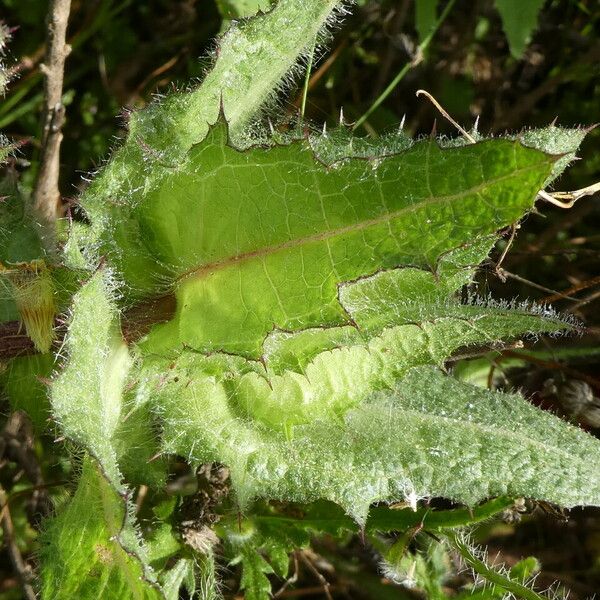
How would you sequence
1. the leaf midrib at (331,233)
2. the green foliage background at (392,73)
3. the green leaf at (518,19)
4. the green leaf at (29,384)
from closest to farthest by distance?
the leaf midrib at (331,233)
the green leaf at (29,384)
the green leaf at (518,19)
the green foliage background at (392,73)

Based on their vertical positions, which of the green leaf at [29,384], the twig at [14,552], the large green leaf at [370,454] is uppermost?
the green leaf at [29,384]

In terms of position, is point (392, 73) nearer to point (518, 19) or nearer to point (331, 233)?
point (518, 19)

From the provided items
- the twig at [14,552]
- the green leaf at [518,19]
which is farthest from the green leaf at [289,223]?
the green leaf at [518,19]

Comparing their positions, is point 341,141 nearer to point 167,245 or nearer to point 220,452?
point 167,245

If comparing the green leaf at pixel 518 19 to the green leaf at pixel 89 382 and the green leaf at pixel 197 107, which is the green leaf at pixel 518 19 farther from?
the green leaf at pixel 89 382

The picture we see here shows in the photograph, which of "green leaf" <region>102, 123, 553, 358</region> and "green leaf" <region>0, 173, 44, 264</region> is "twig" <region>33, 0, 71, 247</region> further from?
"green leaf" <region>102, 123, 553, 358</region>

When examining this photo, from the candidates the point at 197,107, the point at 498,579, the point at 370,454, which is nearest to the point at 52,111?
the point at 197,107
